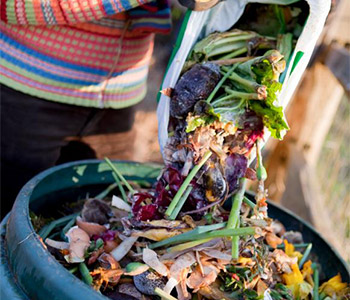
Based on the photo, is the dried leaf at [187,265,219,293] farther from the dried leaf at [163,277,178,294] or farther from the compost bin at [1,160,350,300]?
the compost bin at [1,160,350,300]

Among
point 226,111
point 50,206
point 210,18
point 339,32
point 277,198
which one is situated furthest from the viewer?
point 277,198

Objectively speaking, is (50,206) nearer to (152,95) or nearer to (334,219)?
(334,219)

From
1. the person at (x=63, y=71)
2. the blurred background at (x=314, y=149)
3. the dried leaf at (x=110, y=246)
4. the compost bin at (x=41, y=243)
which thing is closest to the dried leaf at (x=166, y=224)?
the dried leaf at (x=110, y=246)

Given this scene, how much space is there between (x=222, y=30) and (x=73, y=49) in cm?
41

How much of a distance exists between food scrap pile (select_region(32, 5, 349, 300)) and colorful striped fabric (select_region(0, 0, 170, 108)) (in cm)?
30

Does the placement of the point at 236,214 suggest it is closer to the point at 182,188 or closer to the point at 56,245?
the point at 182,188

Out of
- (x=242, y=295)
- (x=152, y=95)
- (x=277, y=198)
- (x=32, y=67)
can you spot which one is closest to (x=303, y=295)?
(x=242, y=295)

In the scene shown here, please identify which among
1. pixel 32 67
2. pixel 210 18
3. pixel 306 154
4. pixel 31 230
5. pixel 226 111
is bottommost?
pixel 306 154

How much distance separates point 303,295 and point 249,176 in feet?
0.97

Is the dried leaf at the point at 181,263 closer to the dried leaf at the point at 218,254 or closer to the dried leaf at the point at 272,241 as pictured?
the dried leaf at the point at 218,254

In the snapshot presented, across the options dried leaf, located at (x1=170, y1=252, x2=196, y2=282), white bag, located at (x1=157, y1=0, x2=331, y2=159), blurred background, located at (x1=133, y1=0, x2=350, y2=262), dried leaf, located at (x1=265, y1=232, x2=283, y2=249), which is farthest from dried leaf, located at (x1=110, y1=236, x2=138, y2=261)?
blurred background, located at (x1=133, y1=0, x2=350, y2=262)

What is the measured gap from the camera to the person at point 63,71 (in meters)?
1.29

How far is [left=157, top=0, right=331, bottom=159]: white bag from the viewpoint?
42.8 inches

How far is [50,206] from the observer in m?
1.39
